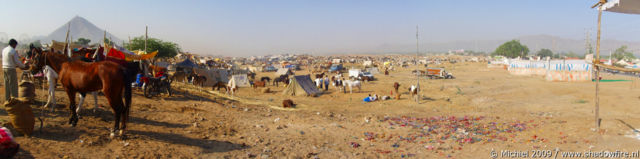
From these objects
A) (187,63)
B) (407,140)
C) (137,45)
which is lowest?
(407,140)

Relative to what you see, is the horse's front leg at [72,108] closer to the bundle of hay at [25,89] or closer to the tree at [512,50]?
the bundle of hay at [25,89]

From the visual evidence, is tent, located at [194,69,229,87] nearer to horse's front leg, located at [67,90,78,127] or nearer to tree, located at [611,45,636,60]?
horse's front leg, located at [67,90,78,127]

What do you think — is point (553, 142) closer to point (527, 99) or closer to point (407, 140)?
point (407, 140)

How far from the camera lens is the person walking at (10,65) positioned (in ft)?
20.3

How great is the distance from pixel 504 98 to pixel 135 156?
19668 millimetres

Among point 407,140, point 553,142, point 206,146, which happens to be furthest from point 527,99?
point 206,146

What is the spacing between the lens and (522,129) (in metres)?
9.93

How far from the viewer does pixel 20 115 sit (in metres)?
5.38

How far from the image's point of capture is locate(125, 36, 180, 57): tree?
33219mm

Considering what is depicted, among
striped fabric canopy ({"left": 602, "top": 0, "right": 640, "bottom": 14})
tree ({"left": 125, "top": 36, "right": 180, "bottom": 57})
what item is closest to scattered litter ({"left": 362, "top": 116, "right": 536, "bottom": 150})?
striped fabric canopy ({"left": 602, "top": 0, "right": 640, "bottom": 14})

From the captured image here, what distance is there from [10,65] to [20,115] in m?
1.69

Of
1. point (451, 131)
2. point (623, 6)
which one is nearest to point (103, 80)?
point (451, 131)

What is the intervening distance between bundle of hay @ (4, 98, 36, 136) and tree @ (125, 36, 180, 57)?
30492mm

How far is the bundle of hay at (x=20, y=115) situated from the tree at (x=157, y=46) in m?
30.5
